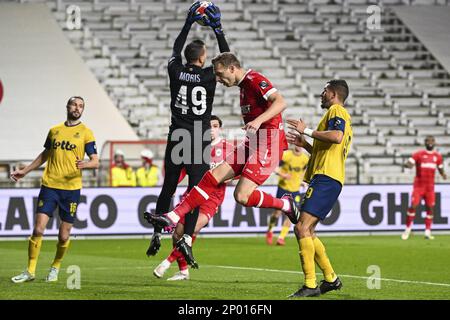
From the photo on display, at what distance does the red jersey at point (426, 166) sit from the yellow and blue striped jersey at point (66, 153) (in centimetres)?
1277

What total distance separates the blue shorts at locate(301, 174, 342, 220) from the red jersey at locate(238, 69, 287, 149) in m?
0.81

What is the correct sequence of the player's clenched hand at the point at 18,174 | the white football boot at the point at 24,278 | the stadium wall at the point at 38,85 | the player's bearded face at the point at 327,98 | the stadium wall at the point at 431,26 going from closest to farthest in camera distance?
the player's bearded face at the point at 327,98 → the white football boot at the point at 24,278 → the player's clenched hand at the point at 18,174 → the stadium wall at the point at 38,85 → the stadium wall at the point at 431,26

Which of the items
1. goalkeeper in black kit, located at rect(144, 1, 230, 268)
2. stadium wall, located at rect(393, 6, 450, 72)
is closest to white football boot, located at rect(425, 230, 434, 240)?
goalkeeper in black kit, located at rect(144, 1, 230, 268)

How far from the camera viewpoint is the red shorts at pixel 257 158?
Answer: 449 inches

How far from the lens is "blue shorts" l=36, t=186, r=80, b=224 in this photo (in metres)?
13.2

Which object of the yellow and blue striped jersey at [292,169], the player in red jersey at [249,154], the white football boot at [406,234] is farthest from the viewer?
the white football boot at [406,234]

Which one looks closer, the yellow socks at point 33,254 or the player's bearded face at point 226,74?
the player's bearded face at point 226,74

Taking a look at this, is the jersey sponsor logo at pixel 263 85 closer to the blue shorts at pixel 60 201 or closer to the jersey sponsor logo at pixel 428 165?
the blue shorts at pixel 60 201

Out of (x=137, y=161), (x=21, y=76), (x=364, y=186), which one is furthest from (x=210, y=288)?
(x=21, y=76)

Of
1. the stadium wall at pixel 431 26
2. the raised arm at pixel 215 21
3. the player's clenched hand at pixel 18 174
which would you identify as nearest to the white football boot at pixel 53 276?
the player's clenched hand at pixel 18 174

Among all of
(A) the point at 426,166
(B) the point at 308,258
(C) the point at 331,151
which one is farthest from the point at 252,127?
(A) the point at 426,166

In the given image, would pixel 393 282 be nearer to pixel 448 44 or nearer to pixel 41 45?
pixel 41 45

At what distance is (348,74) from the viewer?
34.8 metres

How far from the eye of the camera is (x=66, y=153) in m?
13.3
